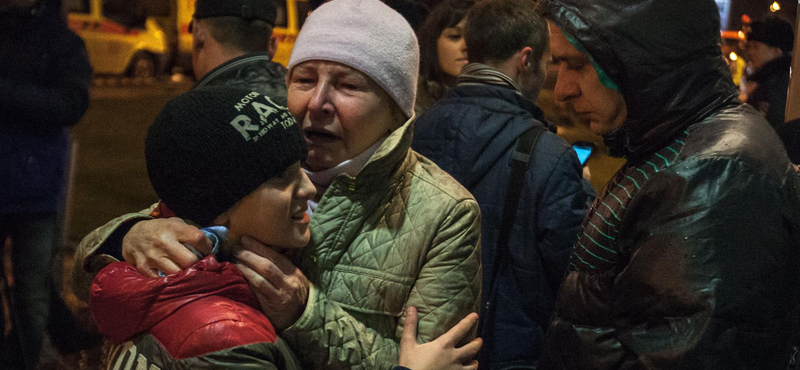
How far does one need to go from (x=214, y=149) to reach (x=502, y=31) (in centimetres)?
189

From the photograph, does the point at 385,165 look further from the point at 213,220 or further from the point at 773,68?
the point at 773,68

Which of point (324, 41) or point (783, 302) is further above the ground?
point (324, 41)

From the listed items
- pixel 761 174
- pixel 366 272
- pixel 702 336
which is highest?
pixel 761 174

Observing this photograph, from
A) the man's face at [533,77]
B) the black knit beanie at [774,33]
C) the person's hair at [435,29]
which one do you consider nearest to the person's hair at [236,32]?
the person's hair at [435,29]

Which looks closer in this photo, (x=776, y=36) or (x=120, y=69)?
(x=776, y=36)

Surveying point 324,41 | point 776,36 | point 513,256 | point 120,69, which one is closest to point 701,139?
point 324,41

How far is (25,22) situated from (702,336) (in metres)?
3.16

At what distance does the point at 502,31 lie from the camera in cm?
318

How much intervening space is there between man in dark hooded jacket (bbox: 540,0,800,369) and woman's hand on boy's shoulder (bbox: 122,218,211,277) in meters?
0.87

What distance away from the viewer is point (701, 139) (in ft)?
5.27

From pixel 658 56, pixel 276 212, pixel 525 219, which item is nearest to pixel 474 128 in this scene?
pixel 525 219

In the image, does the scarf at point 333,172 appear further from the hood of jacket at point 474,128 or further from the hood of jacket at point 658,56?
the hood of jacket at point 474,128

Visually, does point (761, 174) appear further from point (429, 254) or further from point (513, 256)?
point (513, 256)

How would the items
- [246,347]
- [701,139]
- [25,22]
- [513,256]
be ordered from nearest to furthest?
[246,347] < [701,139] < [513,256] < [25,22]
